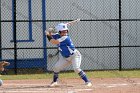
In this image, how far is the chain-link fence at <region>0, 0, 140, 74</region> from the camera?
18.1 m

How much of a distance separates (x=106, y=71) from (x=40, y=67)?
2.28m

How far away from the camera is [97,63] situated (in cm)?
1880

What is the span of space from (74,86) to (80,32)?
17.0ft

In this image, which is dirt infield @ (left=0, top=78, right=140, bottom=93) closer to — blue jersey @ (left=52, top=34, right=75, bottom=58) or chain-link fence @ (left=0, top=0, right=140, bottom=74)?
blue jersey @ (left=52, top=34, right=75, bottom=58)

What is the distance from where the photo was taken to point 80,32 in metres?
18.5

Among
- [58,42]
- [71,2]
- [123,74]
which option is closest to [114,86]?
[58,42]

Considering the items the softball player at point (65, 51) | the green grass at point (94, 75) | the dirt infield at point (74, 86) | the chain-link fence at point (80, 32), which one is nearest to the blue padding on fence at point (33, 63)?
the chain-link fence at point (80, 32)

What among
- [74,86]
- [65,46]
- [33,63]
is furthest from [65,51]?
[33,63]

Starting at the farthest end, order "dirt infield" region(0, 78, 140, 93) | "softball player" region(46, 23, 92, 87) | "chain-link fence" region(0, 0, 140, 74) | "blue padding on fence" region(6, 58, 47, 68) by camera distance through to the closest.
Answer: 1. "blue padding on fence" region(6, 58, 47, 68)
2. "chain-link fence" region(0, 0, 140, 74)
3. "softball player" region(46, 23, 92, 87)
4. "dirt infield" region(0, 78, 140, 93)

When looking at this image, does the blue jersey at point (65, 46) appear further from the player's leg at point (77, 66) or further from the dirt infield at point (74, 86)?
the dirt infield at point (74, 86)

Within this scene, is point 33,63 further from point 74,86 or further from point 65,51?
point 74,86

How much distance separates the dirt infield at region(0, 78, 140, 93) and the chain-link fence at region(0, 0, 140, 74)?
9.57 feet

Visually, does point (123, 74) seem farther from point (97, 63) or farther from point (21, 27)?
point (21, 27)

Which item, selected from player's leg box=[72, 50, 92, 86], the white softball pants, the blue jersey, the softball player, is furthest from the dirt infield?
the blue jersey
